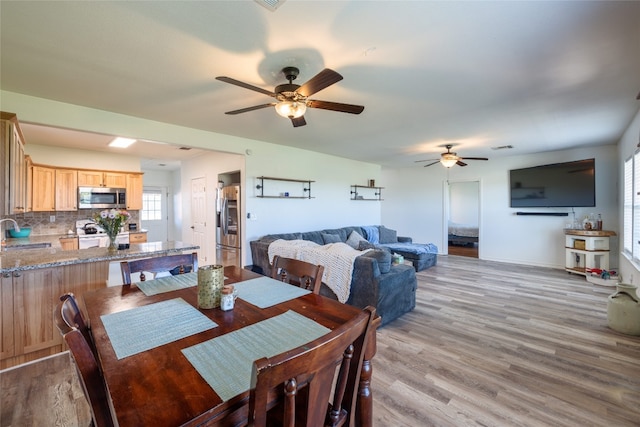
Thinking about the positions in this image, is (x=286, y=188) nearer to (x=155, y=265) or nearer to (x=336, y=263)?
(x=336, y=263)

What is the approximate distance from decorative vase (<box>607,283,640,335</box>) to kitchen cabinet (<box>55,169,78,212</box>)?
823cm

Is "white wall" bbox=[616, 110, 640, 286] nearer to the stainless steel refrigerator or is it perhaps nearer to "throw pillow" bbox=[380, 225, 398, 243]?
"throw pillow" bbox=[380, 225, 398, 243]

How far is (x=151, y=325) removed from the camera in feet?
4.05

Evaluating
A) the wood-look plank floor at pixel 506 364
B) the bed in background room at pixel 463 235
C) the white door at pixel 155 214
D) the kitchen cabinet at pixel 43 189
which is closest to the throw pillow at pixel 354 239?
the wood-look plank floor at pixel 506 364

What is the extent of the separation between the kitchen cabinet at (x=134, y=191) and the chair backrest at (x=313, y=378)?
6352mm

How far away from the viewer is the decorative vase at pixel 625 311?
9.54ft

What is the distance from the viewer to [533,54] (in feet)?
7.18

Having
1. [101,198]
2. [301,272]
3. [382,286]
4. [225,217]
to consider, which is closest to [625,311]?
[382,286]

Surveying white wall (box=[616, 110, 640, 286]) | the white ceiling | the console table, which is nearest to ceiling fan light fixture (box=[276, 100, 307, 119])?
the white ceiling

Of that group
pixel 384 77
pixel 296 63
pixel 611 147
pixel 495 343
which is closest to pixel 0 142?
pixel 296 63

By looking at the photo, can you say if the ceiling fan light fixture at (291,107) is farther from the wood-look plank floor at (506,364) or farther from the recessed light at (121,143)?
the recessed light at (121,143)

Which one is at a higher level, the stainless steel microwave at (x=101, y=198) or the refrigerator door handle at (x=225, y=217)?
the stainless steel microwave at (x=101, y=198)

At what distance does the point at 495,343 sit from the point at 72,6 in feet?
13.9

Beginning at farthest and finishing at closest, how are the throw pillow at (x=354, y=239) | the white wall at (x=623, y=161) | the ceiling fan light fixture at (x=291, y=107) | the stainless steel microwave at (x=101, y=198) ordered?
the throw pillow at (x=354, y=239), the stainless steel microwave at (x=101, y=198), the white wall at (x=623, y=161), the ceiling fan light fixture at (x=291, y=107)
